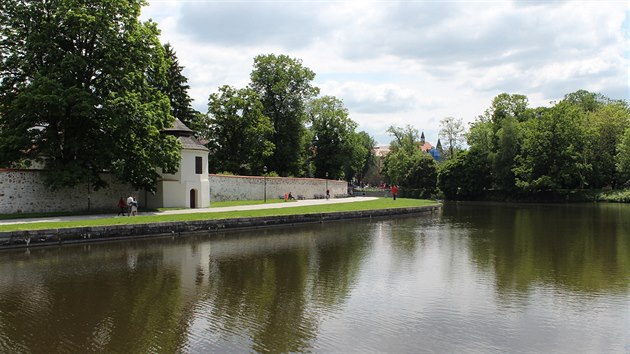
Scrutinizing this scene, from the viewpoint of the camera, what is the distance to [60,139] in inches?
1129

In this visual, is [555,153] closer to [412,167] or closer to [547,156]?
[547,156]

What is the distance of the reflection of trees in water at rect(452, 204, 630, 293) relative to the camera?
13594 mm

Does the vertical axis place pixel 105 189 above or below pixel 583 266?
above

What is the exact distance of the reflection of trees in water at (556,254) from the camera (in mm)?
13594

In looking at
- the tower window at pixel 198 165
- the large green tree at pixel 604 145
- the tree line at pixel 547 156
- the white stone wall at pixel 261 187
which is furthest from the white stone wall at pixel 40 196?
the large green tree at pixel 604 145

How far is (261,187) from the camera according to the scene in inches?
1822

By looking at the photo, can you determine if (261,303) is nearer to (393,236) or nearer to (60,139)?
(393,236)

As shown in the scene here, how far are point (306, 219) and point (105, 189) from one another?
12.9 meters

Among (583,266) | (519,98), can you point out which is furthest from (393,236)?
(519,98)

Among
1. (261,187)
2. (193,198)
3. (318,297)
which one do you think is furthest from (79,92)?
(261,187)

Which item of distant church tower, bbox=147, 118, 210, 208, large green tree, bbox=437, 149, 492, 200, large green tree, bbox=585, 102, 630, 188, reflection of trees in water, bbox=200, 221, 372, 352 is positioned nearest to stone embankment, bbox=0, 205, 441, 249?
reflection of trees in water, bbox=200, 221, 372, 352

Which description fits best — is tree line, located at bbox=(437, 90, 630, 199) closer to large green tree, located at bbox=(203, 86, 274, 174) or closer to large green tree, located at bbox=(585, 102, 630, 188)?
large green tree, located at bbox=(585, 102, 630, 188)

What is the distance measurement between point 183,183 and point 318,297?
25.4m

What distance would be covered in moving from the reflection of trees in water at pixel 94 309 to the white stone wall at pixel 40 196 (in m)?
13.5
